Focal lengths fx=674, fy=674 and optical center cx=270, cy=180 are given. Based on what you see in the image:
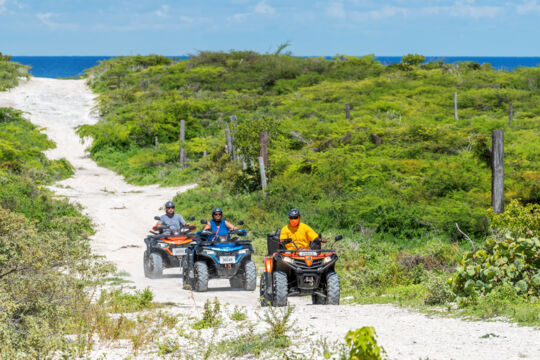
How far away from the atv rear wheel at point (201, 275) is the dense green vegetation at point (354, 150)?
252 centimetres

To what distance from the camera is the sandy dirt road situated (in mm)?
7055

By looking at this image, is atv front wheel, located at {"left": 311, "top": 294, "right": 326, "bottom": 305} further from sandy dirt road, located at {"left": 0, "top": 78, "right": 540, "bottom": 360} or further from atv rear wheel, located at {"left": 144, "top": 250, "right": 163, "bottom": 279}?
atv rear wheel, located at {"left": 144, "top": 250, "right": 163, "bottom": 279}

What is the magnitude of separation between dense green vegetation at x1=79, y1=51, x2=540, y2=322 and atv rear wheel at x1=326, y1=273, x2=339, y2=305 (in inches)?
33.0

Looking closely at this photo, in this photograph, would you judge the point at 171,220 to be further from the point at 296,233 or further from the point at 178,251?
the point at 296,233

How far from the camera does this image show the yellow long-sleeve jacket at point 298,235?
10.4 m

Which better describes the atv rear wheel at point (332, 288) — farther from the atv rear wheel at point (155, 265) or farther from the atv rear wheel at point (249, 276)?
the atv rear wheel at point (155, 265)

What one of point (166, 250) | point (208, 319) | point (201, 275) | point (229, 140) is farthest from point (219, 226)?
point (229, 140)

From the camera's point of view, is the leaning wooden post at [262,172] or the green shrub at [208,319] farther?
the leaning wooden post at [262,172]

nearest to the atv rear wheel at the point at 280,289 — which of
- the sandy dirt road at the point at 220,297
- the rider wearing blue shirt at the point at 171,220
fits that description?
the sandy dirt road at the point at 220,297

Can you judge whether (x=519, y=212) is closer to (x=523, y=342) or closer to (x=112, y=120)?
(x=523, y=342)

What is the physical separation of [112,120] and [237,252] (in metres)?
31.2

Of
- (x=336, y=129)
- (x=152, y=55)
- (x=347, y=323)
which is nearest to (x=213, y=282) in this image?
(x=347, y=323)

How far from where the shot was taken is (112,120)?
136ft

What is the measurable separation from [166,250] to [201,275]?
2.15 meters
